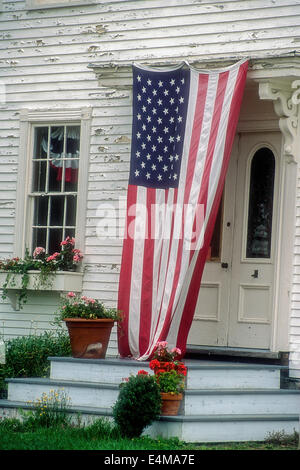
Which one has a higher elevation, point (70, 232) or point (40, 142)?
point (40, 142)

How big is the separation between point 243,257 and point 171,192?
1299 millimetres

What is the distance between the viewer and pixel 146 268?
11.0 meters

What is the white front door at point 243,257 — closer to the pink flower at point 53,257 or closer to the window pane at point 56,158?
the pink flower at point 53,257

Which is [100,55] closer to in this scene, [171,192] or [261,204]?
[171,192]

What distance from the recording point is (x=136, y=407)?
9.33 metres

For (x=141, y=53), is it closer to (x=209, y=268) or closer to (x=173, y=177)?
(x=173, y=177)

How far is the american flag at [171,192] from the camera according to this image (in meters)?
10.7

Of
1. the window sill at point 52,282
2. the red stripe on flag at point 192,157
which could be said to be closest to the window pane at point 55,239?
the window sill at point 52,282

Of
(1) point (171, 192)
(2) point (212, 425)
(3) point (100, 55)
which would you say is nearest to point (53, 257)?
(1) point (171, 192)

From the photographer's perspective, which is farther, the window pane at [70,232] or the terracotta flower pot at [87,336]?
the window pane at [70,232]

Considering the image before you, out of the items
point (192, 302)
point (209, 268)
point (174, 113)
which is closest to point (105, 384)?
point (192, 302)

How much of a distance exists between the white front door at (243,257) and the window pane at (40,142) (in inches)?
103

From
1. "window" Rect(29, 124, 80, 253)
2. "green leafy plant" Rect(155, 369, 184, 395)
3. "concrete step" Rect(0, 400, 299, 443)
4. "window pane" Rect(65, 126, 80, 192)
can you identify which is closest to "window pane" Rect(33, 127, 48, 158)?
"window" Rect(29, 124, 80, 253)

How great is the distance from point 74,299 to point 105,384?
1.77 meters
